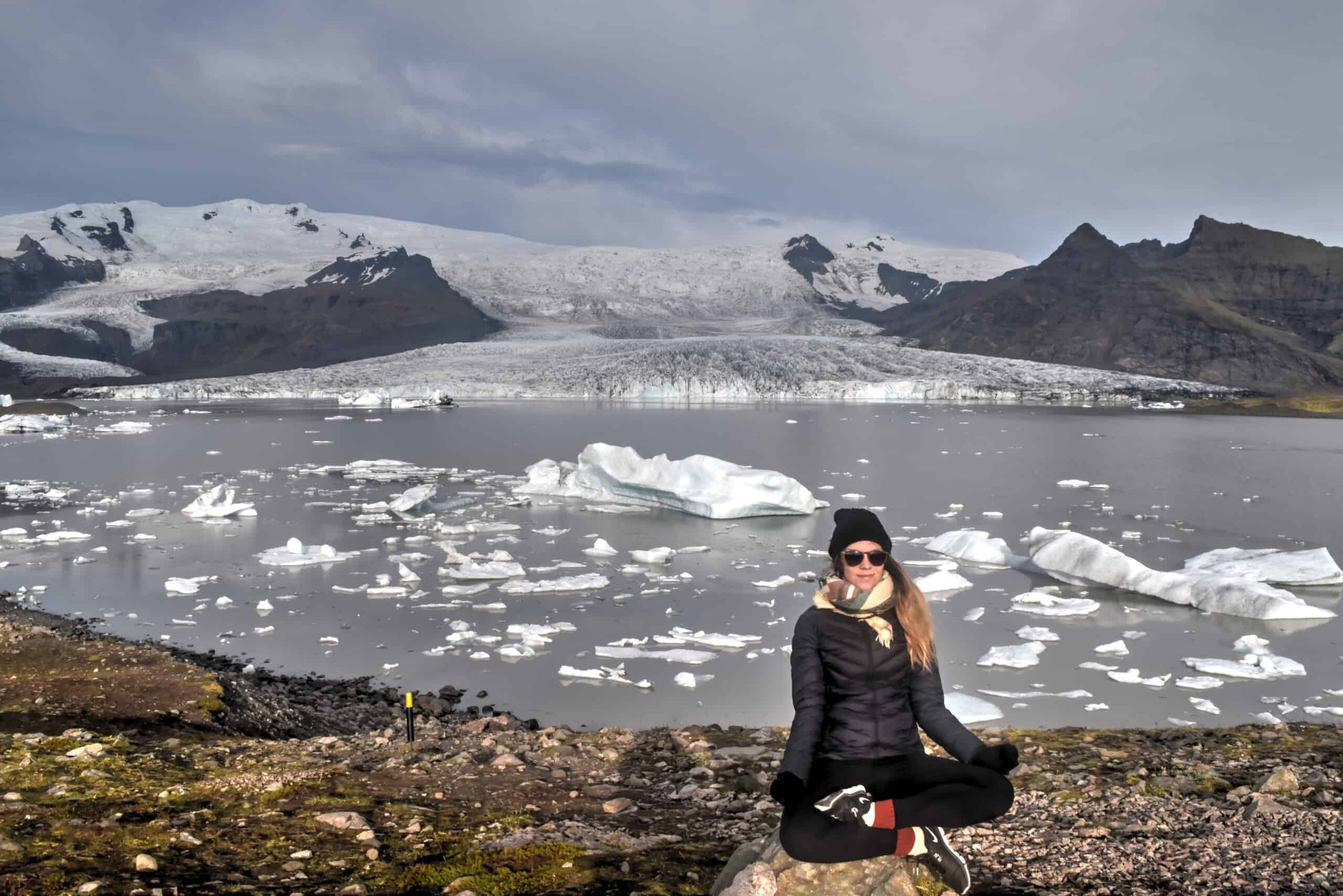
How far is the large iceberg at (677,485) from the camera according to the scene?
69.8 feet

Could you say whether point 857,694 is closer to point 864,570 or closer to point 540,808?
point 864,570

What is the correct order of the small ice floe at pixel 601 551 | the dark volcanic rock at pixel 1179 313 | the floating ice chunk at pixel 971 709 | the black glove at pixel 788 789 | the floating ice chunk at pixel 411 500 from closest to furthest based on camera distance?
the black glove at pixel 788 789 → the floating ice chunk at pixel 971 709 → the small ice floe at pixel 601 551 → the floating ice chunk at pixel 411 500 → the dark volcanic rock at pixel 1179 313

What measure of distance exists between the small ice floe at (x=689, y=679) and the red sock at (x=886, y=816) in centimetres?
610

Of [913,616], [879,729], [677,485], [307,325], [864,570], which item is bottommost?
[677,485]

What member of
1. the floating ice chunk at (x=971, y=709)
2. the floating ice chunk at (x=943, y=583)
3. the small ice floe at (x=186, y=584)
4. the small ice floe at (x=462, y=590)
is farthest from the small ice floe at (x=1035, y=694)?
the small ice floe at (x=186, y=584)

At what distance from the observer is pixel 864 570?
11.9ft

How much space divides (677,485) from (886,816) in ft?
61.7

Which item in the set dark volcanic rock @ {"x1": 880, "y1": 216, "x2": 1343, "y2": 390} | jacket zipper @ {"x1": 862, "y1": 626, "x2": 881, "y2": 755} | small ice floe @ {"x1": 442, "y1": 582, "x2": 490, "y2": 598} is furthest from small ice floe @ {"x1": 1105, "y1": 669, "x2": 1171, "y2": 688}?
dark volcanic rock @ {"x1": 880, "y1": 216, "x2": 1343, "y2": 390}

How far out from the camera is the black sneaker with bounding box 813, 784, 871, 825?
341 cm

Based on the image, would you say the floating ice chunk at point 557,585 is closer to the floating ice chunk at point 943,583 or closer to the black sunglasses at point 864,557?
the floating ice chunk at point 943,583

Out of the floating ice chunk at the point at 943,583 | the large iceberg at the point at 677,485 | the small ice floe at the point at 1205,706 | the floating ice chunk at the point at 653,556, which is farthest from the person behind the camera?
the large iceberg at the point at 677,485

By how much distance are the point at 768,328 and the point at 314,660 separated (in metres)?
139

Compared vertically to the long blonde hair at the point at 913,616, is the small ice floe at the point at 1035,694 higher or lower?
lower

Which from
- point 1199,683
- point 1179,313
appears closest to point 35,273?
point 1179,313
